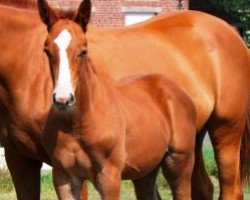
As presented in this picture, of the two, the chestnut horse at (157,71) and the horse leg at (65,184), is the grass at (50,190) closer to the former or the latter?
the chestnut horse at (157,71)

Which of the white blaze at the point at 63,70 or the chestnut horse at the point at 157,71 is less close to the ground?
the white blaze at the point at 63,70

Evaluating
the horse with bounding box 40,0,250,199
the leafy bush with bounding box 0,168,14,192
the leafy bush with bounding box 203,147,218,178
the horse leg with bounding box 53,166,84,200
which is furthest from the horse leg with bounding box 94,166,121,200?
the leafy bush with bounding box 203,147,218,178

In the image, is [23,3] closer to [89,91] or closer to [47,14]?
[47,14]

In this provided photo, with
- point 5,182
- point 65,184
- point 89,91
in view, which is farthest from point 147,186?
point 5,182

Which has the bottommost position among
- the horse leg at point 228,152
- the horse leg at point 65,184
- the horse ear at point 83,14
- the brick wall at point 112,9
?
the brick wall at point 112,9

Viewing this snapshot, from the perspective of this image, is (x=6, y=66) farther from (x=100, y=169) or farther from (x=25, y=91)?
(x=100, y=169)

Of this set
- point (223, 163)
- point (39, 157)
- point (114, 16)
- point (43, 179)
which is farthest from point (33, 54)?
point (114, 16)

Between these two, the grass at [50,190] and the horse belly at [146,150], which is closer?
the horse belly at [146,150]

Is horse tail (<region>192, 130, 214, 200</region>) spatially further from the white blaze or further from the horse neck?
the white blaze

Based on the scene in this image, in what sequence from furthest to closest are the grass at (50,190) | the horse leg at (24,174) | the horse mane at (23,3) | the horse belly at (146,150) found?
the grass at (50,190)
the horse mane at (23,3)
the horse leg at (24,174)
the horse belly at (146,150)

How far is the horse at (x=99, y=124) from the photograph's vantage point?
15.0 feet

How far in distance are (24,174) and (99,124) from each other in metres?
1.16

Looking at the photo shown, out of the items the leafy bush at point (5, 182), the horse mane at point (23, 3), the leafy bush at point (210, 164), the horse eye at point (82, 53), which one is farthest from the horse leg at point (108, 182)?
the leafy bush at point (210, 164)

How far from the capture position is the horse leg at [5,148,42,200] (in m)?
5.79
